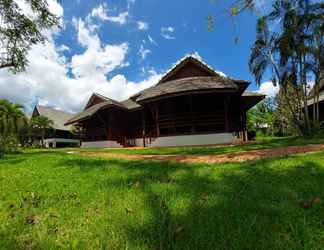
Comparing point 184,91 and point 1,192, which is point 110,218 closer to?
point 1,192

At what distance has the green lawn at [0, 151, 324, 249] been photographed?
2115 mm

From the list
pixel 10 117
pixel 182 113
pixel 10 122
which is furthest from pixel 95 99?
pixel 182 113

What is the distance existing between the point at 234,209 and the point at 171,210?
83 cm

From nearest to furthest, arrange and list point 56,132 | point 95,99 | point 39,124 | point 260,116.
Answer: point 95,99, point 39,124, point 56,132, point 260,116

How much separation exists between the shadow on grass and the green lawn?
1cm

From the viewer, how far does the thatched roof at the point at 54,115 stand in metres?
36.9

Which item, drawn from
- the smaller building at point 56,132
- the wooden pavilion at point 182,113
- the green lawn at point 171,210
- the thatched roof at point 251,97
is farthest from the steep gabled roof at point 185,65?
the smaller building at point 56,132

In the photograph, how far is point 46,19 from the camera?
1287cm

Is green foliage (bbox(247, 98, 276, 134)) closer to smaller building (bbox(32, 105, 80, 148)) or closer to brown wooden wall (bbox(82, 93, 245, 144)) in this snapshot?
brown wooden wall (bbox(82, 93, 245, 144))

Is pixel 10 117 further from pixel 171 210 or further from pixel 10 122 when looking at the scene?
pixel 171 210

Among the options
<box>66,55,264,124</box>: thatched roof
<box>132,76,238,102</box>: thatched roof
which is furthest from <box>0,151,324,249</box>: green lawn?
<box>66,55,264,124</box>: thatched roof

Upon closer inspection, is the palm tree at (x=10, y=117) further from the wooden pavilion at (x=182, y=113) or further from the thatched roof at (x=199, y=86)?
the thatched roof at (x=199, y=86)

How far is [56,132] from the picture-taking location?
36969mm

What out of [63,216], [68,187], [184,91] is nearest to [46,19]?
[184,91]
